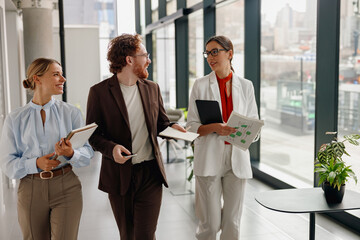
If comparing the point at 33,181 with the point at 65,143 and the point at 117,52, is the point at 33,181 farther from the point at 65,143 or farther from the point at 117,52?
the point at 117,52

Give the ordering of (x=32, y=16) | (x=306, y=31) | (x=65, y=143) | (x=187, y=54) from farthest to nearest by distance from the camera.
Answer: (x=187, y=54), (x=32, y=16), (x=306, y=31), (x=65, y=143)

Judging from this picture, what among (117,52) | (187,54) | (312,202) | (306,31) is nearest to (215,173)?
(312,202)

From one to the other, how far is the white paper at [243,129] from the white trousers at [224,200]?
0.54 ft

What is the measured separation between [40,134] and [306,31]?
159 inches

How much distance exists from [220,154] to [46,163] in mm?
1351

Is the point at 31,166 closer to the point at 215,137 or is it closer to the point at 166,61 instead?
the point at 215,137

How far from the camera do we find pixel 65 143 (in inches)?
98.9

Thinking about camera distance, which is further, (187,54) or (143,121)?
(187,54)

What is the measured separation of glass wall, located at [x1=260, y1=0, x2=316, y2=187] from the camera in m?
5.62

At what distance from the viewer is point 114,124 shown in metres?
2.86

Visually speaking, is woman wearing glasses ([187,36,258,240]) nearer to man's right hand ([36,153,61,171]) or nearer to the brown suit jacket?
the brown suit jacket

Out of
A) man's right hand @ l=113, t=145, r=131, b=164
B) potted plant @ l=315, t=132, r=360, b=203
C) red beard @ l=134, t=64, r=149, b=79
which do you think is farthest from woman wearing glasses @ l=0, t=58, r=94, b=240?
potted plant @ l=315, t=132, r=360, b=203

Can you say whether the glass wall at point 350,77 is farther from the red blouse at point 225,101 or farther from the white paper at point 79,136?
the white paper at point 79,136

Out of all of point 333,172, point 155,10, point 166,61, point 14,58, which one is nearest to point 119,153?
point 333,172
